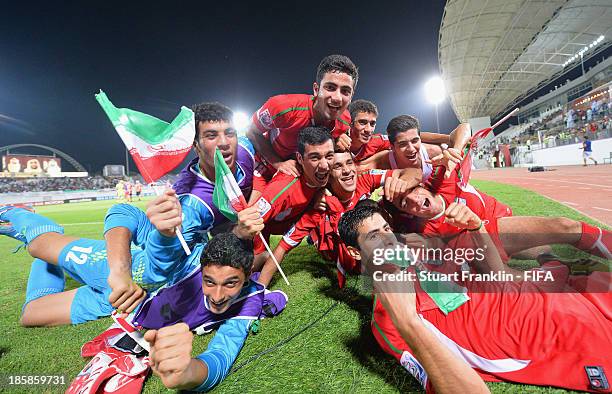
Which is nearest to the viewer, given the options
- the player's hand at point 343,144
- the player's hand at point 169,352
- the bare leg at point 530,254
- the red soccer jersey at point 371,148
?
the player's hand at point 169,352

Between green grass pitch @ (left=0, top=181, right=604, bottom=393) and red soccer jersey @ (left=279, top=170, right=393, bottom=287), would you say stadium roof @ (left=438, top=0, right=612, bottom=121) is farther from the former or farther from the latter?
green grass pitch @ (left=0, top=181, right=604, bottom=393)

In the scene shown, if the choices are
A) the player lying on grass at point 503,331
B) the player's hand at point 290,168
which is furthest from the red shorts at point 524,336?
the player's hand at point 290,168

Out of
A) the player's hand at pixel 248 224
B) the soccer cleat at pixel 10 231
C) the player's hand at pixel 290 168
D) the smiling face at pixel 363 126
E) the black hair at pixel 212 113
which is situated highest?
the black hair at pixel 212 113

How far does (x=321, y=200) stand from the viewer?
3.40m

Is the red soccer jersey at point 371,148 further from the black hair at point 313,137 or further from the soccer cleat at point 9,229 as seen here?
the soccer cleat at point 9,229

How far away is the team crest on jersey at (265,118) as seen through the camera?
12.0ft

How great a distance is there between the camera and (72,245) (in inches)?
117

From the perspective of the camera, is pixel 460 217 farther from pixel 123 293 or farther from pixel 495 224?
pixel 123 293

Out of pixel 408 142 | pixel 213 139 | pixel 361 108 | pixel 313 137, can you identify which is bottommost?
Answer: pixel 408 142

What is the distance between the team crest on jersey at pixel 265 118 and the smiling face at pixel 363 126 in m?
A: 1.28

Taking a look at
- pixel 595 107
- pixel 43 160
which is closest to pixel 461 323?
pixel 595 107

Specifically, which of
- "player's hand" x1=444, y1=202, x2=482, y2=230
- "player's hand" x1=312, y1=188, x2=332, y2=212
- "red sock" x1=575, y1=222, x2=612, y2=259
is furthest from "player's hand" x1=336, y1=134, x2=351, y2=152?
"red sock" x1=575, y1=222, x2=612, y2=259

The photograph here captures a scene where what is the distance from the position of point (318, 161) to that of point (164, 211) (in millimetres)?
1710

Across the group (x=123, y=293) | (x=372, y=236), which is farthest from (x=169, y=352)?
(x=372, y=236)
